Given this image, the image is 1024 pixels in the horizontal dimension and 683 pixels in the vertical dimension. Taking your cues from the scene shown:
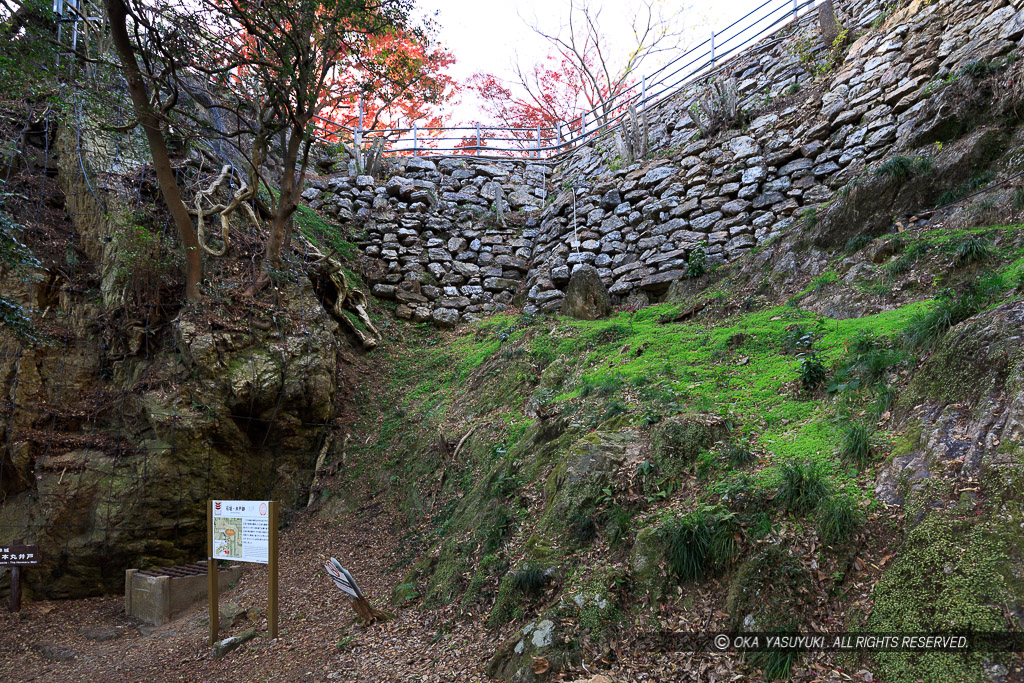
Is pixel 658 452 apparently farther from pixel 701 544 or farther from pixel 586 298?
pixel 586 298

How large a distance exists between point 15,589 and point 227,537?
145 inches

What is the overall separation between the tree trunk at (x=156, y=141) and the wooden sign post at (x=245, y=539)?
393 centimetres

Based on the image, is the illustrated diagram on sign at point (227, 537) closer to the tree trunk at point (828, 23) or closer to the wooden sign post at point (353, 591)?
the wooden sign post at point (353, 591)

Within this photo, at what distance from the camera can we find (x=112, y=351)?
828cm

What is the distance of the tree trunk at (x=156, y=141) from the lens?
22.8 ft

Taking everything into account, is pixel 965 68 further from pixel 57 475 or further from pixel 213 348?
pixel 57 475

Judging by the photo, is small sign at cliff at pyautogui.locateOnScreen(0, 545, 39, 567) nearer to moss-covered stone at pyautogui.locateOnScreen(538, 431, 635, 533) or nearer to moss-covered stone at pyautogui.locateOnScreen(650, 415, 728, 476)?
moss-covered stone at pyautogui.locateOnScreen(538, 431, 635, 533)

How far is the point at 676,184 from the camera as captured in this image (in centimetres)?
1116

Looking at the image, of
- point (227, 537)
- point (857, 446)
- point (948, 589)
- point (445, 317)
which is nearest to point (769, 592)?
point (948, 589)

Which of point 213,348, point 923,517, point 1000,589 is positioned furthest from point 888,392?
point 213,348

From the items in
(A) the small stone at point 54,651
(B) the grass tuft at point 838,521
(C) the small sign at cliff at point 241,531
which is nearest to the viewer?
(B) the grass tuft at point 838,521

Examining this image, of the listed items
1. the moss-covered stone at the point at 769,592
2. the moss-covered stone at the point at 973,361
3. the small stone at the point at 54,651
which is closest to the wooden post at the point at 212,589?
the small stone at the point at 54,651

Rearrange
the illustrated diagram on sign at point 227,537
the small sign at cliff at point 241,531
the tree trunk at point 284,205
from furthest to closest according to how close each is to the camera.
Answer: the tree trunk at point 284,205, the illustrated diagram on sign at point 227,537, the small sign at cliff at point 241,531

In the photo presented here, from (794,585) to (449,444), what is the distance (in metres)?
5.17
